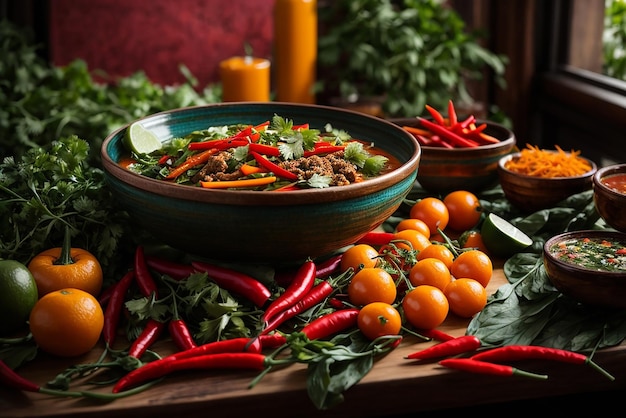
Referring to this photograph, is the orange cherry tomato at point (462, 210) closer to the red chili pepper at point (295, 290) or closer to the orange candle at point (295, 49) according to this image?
the red chili pepper at point (295, 290)

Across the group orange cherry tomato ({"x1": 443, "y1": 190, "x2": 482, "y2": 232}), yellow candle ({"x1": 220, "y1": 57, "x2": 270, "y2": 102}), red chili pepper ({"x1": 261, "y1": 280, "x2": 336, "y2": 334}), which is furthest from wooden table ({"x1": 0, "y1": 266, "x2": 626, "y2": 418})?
yellow candle ({"x1": 220, "y1": 57, "x2": 270, "y2": 102})

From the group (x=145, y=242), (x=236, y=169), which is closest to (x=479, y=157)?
(x=236, y=169)

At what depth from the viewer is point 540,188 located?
1.98 m

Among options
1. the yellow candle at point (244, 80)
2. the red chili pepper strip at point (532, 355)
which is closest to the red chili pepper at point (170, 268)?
the red chili pepper strip at point (532, 355)

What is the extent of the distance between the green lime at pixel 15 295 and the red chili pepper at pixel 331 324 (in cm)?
54

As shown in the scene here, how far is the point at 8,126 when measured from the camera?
10.4 feet

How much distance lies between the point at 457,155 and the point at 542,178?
0.25 m

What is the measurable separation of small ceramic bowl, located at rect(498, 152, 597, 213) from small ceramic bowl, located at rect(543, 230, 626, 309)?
421 millimetres

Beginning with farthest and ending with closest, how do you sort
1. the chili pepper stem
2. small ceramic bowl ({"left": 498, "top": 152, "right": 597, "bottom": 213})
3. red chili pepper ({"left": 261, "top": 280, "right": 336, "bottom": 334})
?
1. small ceramic bowl ({"left": 498, "top": 152, "right": 597, "bottom": 213})
2. red chili pepper ({"left": 261, "top": 280, "right": 336, "bottom": 334})
3. the chili pepper stem

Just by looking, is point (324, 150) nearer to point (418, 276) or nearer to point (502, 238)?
point (418, 276)

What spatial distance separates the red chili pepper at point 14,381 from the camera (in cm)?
128

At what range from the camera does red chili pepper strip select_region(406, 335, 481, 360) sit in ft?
4.58

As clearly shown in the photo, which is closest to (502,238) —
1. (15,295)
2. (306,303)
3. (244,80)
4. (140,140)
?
(306,303)

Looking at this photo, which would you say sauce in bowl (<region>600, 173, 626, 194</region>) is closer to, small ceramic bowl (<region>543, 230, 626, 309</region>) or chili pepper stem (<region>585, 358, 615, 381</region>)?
small ceramic bowl (<region>543, 230, 626, 309</region>)
